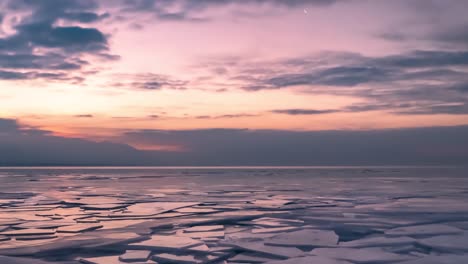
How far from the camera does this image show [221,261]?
4629mm

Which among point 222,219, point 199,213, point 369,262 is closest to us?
point 369,262

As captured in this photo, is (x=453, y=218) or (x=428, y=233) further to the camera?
(x=453, y=218)

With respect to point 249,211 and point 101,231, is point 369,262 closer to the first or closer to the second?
point 101,231

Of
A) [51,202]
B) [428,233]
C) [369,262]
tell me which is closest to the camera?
[369,262]

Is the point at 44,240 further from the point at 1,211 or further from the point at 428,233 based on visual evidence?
the point at 428,233

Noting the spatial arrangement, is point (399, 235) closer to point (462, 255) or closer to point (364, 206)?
point (462, 255)

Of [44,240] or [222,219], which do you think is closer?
[44,240]

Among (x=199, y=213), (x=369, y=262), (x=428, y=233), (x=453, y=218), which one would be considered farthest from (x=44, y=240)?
(x=453, y=218)

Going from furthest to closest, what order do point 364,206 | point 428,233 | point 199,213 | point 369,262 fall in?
point 364,206
point 199,213
point 428,233
point 369,262

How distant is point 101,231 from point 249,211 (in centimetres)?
324

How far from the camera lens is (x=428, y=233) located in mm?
Result: 6285

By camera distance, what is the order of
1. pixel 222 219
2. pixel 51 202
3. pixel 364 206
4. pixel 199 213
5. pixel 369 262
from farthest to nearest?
pixel 51 202 < pixel 364 206 < pixel 199 213 < pixel 222 219 < pixel 369 262

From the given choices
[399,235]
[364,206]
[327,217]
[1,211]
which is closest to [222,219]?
[327,217]

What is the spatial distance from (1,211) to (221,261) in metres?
5.94
